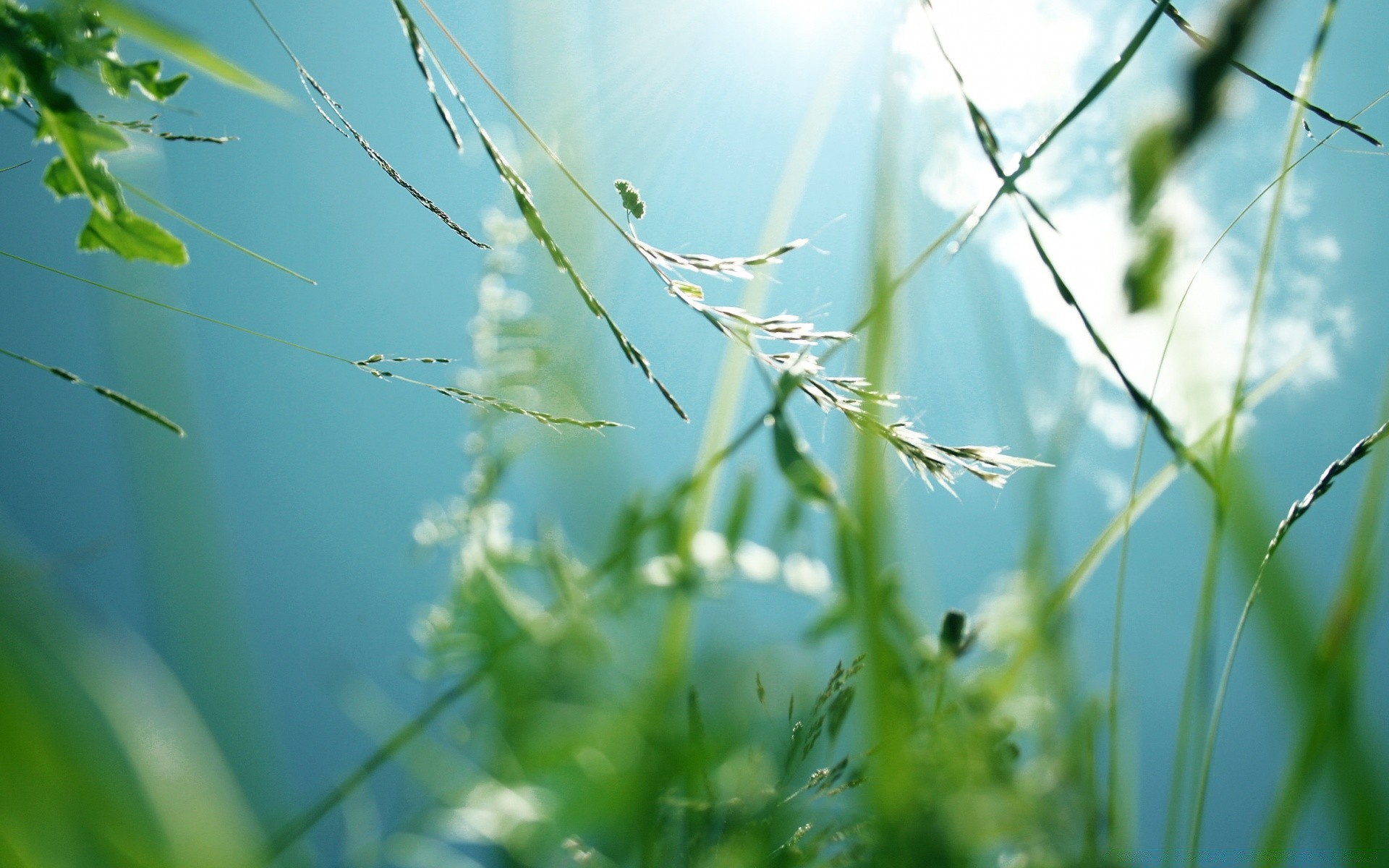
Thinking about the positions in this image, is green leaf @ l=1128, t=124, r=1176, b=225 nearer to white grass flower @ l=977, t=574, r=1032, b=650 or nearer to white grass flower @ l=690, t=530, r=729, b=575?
white grass flower @ l=977, t=574, r=1032, b=650

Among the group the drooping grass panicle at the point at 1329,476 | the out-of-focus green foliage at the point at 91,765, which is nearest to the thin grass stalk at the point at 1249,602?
the drooping grass panicle at the point at 1329,476

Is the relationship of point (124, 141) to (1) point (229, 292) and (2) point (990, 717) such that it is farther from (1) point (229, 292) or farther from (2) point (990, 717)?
(1) point (229, 292)

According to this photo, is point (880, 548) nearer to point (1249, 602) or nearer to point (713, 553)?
point (1249, 602)

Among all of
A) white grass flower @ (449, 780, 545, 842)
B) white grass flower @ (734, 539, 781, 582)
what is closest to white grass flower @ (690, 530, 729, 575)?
white grass flower @ (734, 539, 781, 582)

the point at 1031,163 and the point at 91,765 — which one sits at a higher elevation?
the point at 1031,163

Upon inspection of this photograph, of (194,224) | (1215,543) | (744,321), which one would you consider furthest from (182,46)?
(1215,543)

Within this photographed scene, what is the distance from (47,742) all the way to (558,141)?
172 mm

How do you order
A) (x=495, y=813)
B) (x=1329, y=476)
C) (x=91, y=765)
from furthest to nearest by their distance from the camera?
(x=495, y=813) < (x=1329, y=476) < (x=91, y=765)

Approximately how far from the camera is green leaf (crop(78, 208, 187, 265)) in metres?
0.22

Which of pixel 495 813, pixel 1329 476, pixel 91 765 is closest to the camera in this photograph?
pixel 91 765

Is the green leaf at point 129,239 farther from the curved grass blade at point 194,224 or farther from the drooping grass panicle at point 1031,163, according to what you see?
the drooping grass panicle at point 1031,163

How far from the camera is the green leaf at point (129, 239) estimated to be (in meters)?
0.22

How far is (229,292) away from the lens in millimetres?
5668

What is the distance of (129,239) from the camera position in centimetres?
23
